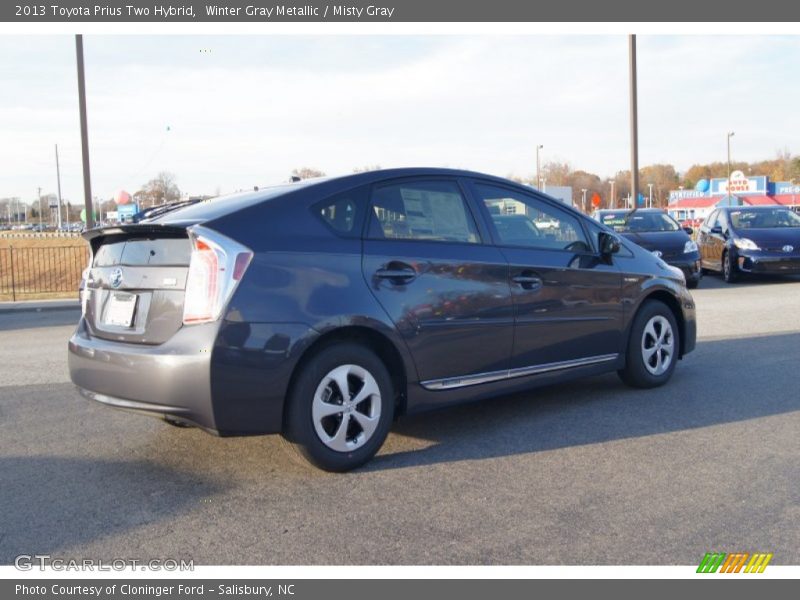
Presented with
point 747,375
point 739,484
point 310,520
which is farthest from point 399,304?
point 747,375

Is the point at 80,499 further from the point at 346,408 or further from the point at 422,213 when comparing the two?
the point at 422,213

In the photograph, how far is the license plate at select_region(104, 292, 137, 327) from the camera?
14.2ft

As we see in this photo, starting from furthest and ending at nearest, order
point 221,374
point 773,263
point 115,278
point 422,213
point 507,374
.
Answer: point 773,263 < point 507,374 < point 422,213 < point 115,278 < point 221,374

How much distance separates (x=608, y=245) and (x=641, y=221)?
980cm

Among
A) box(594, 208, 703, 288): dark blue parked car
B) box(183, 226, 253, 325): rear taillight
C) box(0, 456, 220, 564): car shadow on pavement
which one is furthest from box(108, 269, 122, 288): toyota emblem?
box(594, 208, 703, 288): dark blue parked car

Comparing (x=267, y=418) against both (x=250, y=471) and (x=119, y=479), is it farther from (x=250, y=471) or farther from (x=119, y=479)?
(x=119, y=479)

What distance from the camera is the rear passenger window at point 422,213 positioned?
4648 mm

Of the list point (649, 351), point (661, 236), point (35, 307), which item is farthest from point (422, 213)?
point (35, 307)

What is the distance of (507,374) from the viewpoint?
510 centimetres

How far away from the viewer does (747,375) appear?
21.7 ft

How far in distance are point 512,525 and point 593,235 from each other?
2.89 m

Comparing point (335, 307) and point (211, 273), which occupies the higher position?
point (211, 273)

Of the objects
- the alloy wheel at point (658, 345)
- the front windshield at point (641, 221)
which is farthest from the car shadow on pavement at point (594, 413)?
the front windshield at point (641, 221)

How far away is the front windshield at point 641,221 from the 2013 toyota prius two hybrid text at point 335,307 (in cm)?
984
